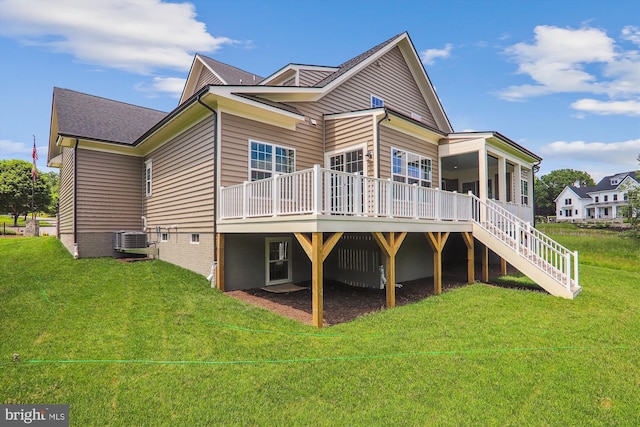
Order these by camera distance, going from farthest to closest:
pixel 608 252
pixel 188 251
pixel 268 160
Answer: pixel 608 252 < pixel 188 251 < pixel 268 160

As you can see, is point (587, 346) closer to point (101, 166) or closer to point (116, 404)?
point (116, 404)

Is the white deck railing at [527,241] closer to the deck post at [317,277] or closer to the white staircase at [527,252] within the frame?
the white staircase at [527,252]

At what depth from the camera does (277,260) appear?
9891 millimetres

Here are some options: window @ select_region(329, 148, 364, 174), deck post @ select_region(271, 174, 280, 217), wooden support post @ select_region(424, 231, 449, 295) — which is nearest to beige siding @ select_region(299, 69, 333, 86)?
window @ select_region(329, 148, 364, 174)

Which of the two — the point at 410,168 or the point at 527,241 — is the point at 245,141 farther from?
the point at 527,241

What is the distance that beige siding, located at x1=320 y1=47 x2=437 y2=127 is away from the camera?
11884mm

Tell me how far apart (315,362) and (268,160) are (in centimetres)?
666

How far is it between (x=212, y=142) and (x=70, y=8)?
Answer: 4.76 metres

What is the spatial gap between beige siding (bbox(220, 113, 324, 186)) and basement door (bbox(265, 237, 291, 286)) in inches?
82.9

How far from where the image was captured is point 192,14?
9516mm

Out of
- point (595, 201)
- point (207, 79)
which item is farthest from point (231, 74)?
point (595, 201)

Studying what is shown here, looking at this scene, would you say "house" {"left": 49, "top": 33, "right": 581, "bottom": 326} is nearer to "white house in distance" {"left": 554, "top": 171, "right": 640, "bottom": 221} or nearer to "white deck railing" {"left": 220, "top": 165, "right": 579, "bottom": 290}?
"white deck railing" {"left": 220, "top": 165, "right": 579, "bottom": 290}

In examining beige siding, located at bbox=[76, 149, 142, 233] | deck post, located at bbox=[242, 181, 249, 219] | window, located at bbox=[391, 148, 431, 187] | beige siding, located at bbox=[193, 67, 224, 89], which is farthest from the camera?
beige siding, located at bbox=[193, 67, 224, 89]

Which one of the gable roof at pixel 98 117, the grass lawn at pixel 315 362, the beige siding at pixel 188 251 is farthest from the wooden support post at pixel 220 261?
the gable roof at pixel 98 117
